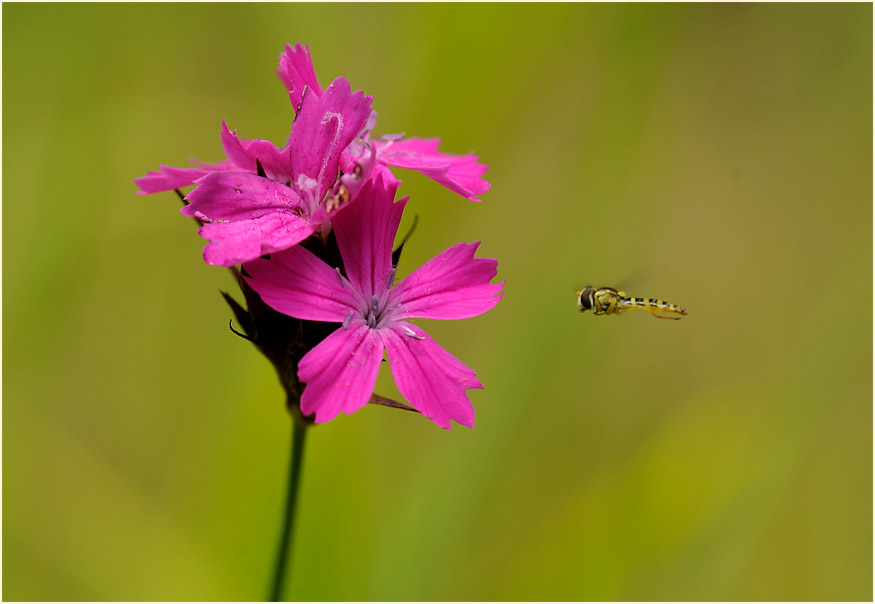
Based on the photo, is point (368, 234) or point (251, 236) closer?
point (251, 236)

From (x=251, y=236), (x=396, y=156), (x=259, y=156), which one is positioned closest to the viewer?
(x=251, y=236)

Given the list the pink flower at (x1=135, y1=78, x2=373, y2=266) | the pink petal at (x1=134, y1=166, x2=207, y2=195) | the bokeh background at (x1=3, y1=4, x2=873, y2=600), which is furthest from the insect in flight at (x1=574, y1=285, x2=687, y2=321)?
the bokeh background at (x1=3, y1=4, x2=873, y2=600)

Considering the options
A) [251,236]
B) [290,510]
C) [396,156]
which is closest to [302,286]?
[251,236]

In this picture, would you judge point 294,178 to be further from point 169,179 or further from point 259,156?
point 169,179

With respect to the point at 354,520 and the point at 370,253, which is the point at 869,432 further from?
the point at 370,253

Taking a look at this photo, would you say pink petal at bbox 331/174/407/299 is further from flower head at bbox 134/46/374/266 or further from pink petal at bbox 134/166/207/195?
pink petal at bbox 134/166/207/195

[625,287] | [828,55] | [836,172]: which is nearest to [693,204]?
[836,172]

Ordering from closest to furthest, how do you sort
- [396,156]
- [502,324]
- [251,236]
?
[251,236] < [396,156] < [502,324]
